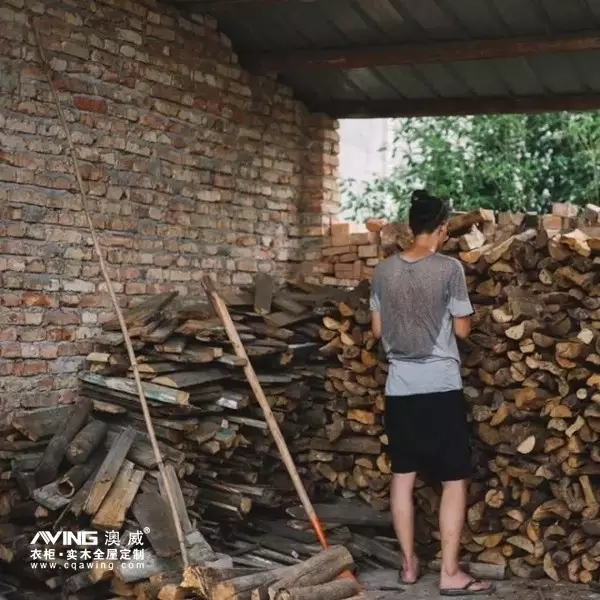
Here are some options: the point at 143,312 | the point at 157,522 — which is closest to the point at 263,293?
the point at 143,312

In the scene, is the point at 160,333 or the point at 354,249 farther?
the point at 354,249

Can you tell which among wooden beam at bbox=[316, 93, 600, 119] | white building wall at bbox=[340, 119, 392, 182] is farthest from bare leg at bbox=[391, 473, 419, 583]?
white building wall at bbox=[340, 119, 392, 182]

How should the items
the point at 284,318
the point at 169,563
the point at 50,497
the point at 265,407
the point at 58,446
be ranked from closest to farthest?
the point at 169,563, the point at 50,497, the point at 58,446, the point at 265,407, the point at 284,318

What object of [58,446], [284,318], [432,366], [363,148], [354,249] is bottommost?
[58,446]

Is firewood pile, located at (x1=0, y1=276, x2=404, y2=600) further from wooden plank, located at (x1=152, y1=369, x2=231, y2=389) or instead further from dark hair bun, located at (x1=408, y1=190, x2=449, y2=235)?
dark hair bun, located at (x1=408, y1=190, x2=449, y2=235)

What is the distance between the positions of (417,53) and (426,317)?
2042mm

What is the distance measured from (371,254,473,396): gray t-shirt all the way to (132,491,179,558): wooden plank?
4.46ft

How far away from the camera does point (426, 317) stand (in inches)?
200

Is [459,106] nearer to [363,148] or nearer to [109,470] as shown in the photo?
[109,470]

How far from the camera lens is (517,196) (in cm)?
1022

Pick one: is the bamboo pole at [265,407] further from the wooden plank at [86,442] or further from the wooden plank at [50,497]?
the wooden plank at [50,497]

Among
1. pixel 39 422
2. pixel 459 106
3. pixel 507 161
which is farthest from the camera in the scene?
pixel 507 161

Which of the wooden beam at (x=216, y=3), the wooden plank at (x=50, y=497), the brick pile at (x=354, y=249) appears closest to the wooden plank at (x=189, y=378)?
the wooden plank at (x=50, y=497)

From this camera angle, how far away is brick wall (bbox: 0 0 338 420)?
205 inches
